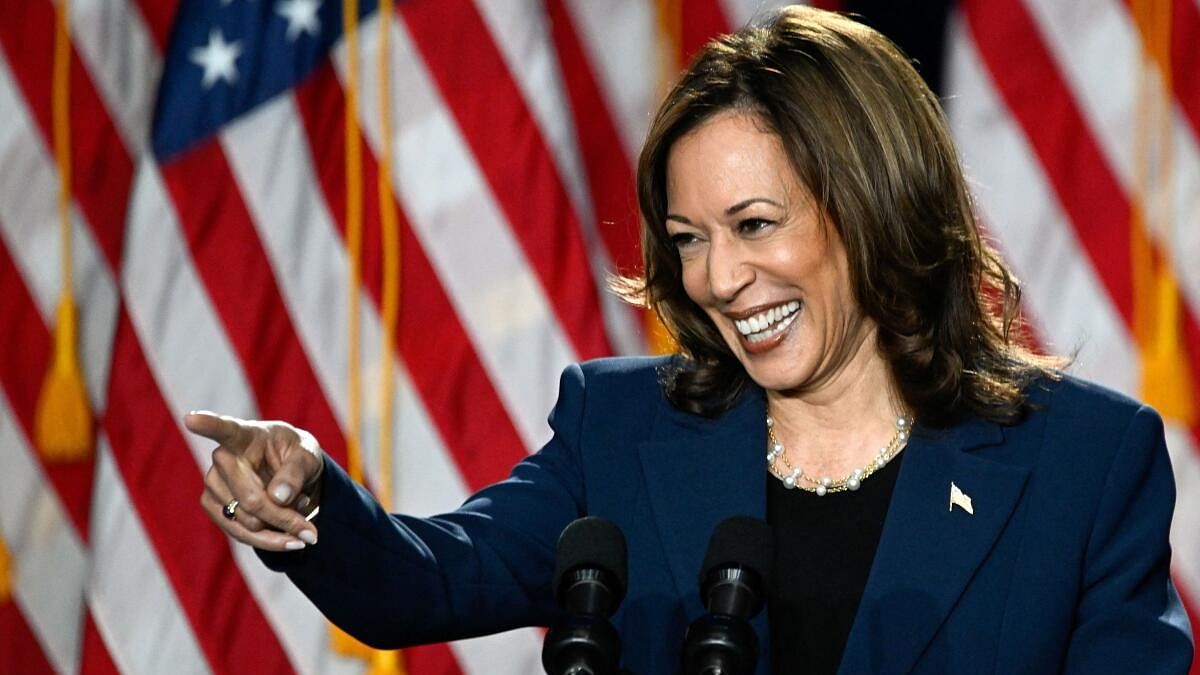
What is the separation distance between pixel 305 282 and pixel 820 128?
5.35 feet

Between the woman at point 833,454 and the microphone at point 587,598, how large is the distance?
36 centimetres

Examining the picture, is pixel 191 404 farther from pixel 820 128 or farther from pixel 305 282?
pixel 820 128

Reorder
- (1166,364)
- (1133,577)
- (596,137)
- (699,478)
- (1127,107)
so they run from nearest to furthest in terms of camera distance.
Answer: (1133,577)
(699,478)
(1166,364)
(1127,107)
(596,137)

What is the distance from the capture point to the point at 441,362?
306 cm

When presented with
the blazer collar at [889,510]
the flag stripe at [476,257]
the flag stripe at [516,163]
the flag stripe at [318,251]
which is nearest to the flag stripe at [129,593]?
the flag stripe at [318,251]

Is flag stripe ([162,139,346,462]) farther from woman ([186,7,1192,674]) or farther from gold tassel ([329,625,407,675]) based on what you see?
woman ([186,7,1192,674])

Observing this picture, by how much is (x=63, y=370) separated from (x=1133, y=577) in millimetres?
2155

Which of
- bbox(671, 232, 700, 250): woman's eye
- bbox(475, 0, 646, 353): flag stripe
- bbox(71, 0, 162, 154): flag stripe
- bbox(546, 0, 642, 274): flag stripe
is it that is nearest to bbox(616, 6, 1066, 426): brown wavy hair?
bbox(671, 232, 700, 250): woman's eye

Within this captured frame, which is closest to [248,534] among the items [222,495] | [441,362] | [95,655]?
[222,495]

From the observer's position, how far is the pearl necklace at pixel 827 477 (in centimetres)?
175

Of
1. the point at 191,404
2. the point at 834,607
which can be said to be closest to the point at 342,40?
the point at 191,404

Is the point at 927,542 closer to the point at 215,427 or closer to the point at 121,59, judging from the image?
the point at 215,427

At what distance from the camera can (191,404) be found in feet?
10.1

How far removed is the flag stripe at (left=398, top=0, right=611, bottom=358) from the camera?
3.02 metres
